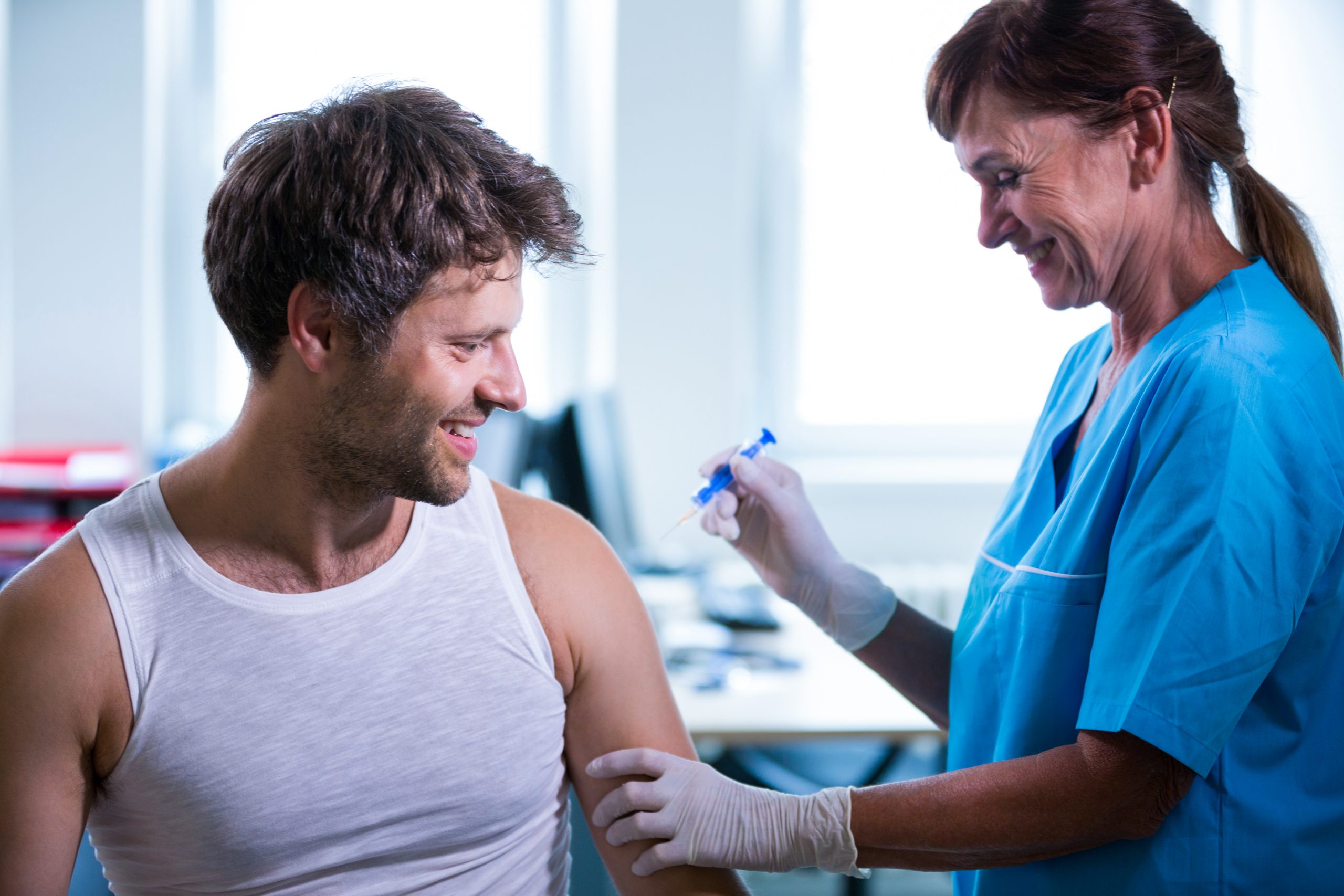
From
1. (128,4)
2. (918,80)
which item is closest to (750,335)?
(918,80)

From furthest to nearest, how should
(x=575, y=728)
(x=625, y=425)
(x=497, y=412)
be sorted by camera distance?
1. (x=625, y=425)
2. (x=497, y=412)
3. (x=575, y=728)

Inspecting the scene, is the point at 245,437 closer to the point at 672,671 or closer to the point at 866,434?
the point at 672,671

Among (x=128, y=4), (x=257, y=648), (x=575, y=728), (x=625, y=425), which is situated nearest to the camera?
(x=257, y=648)

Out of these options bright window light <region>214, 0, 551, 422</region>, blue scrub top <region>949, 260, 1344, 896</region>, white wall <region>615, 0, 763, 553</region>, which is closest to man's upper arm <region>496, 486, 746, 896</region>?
blue scrub top <region>949, 260, 1344, 896</region>

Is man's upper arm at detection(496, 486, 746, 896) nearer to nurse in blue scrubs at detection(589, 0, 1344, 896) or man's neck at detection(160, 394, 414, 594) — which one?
nurse in blue scrubs at detection(589, 0, 1344, 896)

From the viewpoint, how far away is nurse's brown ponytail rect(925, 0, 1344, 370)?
0.98 m

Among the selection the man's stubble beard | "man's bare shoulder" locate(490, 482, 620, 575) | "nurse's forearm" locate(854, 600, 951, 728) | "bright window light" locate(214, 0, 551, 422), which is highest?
"bright window light" locate(214, 0, 551, 422)

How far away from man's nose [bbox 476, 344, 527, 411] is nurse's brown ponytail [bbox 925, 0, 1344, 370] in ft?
1.80

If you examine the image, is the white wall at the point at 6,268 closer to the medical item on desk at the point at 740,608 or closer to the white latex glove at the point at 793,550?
the medical item on desk at the point at 740,608

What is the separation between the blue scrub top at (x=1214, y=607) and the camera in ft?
2.77

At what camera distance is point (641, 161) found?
303cm

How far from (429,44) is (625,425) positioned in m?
1.33

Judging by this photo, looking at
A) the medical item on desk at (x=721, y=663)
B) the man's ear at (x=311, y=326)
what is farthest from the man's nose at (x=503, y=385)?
the medical item on desk at (x=721, y=663)

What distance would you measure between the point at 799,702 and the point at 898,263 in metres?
1.83
